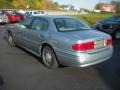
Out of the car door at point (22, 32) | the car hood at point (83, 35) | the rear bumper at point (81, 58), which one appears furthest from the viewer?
the car door at point (22, 32)

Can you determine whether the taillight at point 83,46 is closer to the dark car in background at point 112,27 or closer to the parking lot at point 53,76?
the parking lot at point 53,76

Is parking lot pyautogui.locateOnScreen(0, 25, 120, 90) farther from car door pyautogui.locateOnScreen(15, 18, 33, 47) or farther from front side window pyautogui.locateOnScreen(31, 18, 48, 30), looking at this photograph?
front side window pyautogui.locateOnScreen(31, 18, 48, 30)

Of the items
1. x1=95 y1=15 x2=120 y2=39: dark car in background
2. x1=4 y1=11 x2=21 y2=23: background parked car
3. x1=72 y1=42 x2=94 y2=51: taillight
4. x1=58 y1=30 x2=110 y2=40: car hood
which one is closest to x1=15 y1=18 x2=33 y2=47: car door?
x1=58 y1=30 x2=110 y2=40: car hood

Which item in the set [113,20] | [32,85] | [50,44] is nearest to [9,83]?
[32,85]

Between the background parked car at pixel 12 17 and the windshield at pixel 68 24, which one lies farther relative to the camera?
the background parked car at pixel 12 17

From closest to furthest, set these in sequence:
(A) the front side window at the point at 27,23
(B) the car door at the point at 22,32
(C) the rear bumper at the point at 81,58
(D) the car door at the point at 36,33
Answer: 1. (C) the rear bumper at the point at 81,58
2. (D) the car door at the point at 36,33
3. (A) the front side window at the point at 27,23
4. (B) the car door at the point at 22,32

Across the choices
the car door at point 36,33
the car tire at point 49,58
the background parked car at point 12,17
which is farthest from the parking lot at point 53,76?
the background parked car at point 12,17

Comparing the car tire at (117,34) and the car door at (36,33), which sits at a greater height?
the car door at (36,33)

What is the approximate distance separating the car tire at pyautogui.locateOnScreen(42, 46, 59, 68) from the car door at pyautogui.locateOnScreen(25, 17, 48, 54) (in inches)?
12.7

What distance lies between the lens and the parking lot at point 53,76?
4.99 metres

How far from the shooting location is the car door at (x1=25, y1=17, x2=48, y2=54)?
6.62 meters

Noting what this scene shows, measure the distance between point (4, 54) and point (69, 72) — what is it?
308 cm

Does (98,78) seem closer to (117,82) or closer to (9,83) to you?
(117,82)

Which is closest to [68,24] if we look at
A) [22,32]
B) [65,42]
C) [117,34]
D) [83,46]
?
[65,42]
